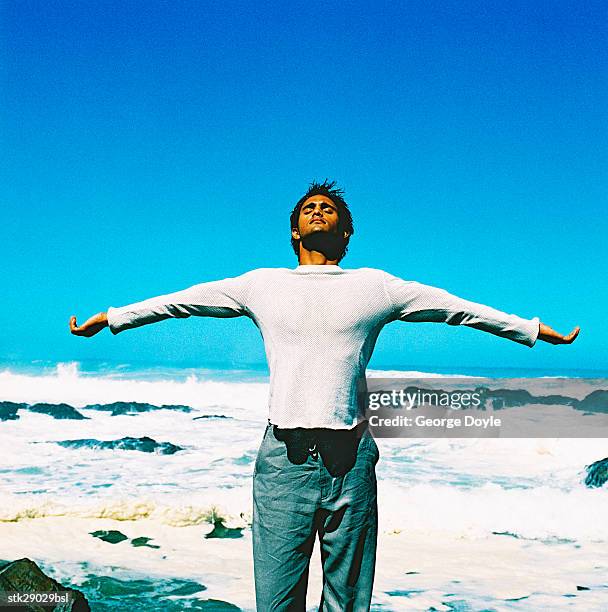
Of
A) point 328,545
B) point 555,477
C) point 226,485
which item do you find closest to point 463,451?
point 555,477

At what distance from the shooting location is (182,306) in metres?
2.17

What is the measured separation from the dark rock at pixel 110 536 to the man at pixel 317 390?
18.3 feet

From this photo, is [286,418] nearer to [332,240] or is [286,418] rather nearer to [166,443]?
[332,240]

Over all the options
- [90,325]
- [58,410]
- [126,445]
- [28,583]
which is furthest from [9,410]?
[90,325]

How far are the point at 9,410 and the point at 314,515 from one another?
52.9 ft

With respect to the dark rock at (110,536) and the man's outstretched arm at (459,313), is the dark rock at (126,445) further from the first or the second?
the man's outstretched arm at (459,313)

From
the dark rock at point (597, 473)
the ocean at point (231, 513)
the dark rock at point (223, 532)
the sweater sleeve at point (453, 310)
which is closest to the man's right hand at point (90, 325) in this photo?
the sweater sleeve at point (453, 310)

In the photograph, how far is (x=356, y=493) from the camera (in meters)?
2.08

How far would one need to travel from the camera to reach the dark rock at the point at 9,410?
614 inches

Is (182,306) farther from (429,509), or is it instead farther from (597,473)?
(597,473)

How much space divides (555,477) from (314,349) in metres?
10.4

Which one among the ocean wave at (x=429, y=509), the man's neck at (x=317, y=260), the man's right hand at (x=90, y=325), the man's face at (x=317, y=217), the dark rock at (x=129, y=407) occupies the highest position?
the man's face at (x=317, y=217)

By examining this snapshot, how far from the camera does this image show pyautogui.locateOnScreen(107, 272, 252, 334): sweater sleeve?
217cm

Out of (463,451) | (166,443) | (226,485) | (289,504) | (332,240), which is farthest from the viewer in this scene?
(166,443)
